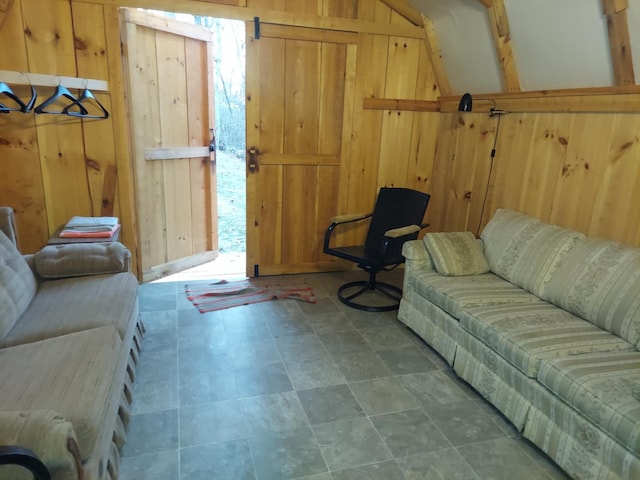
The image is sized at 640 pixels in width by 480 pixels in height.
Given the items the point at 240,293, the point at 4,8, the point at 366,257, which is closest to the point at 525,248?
the point at 366,257

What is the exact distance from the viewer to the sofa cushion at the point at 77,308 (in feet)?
5.86

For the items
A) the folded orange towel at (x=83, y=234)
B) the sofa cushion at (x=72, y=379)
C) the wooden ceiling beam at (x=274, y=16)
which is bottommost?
the sofa cushion at (x=72, y=379)

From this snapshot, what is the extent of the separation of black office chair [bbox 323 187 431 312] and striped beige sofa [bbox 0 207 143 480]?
5.06ft

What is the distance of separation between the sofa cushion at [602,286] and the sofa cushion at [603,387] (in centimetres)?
18

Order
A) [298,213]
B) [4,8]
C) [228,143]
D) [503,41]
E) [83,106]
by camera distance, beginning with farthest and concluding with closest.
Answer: [228,143], [298,213], [83,106], [503,41], [4,8]

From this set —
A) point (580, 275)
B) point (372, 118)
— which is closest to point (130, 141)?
point (372, 118)

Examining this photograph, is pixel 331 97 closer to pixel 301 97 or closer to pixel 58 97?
pixel 301 97

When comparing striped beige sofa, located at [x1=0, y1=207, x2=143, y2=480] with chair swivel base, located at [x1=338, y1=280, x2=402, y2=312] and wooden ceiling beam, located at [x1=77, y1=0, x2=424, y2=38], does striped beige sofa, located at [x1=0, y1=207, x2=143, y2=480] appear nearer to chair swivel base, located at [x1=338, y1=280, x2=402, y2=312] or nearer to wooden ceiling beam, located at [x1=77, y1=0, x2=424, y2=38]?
chair swivel base, located at [x1=338, y1=280, x2=402, y2=312]

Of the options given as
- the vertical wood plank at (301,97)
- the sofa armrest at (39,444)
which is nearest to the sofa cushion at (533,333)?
the sofa armrest at (39,444)

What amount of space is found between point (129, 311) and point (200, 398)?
0.55 m

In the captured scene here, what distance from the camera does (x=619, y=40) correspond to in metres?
2.10

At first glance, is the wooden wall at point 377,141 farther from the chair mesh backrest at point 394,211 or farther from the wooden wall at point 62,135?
the chair mesh backrest at point 394,211

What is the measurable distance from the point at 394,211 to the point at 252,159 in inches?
48.9

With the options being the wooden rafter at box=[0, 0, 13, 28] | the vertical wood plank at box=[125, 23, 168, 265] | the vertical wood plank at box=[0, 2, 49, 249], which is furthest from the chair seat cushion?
the wooden rafter at box=[0, 0, 13, 28]
